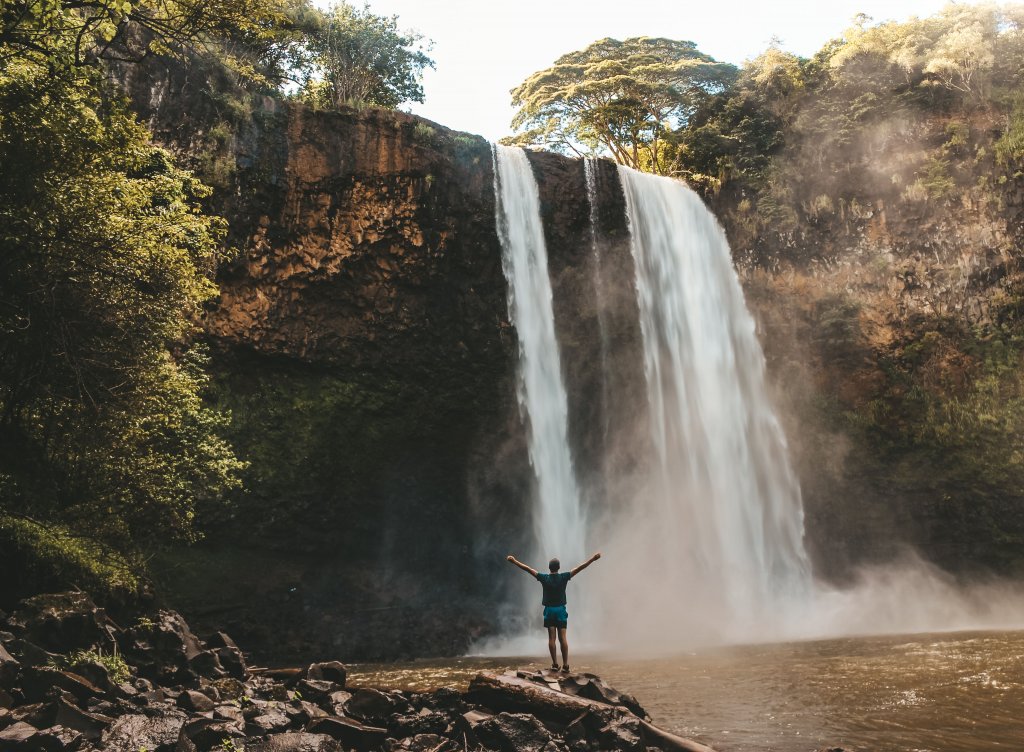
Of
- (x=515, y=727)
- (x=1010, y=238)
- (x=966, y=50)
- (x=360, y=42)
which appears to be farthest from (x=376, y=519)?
(x=966, y=50)

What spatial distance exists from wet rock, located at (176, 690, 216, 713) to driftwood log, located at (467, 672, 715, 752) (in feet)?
7.34

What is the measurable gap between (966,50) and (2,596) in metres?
24.2

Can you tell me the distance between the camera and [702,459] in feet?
62.5

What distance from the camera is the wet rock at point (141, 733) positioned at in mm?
4918

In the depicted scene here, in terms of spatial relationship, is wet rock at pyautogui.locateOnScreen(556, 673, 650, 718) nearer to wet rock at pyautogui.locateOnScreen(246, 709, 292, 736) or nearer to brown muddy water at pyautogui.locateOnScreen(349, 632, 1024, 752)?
brown muddy water at pyautogui.locateOnScreen(349, 632, 1024, 752)

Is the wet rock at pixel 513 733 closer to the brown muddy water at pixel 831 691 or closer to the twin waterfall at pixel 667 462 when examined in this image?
the brown muddy water at pixel 831 691

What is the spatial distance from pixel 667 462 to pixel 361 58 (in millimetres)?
15434

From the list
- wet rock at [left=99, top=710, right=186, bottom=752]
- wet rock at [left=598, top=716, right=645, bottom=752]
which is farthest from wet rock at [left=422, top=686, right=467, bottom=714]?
wet rock at [left=99, top=710, right=186, bottom=752]

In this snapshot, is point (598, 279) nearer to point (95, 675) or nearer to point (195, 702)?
point (195, 702)

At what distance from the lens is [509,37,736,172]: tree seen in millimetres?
25422

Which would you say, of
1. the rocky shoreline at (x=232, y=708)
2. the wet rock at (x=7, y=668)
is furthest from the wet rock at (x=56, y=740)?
the wet rock at (x=7, y=668)

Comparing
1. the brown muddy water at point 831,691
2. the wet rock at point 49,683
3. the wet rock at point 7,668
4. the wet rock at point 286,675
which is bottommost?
the brown muddy water at point 831,691

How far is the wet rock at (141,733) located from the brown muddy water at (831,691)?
13.4ft

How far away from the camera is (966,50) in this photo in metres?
20.2
